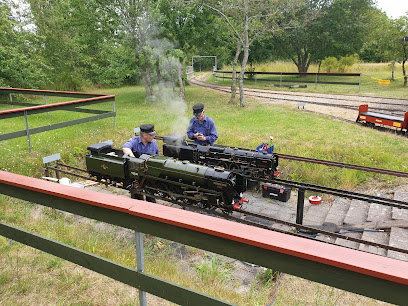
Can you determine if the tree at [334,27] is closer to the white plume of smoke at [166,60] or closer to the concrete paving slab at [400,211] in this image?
the white plume of smoke at [166,60]

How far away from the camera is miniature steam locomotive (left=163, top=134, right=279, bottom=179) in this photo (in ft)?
21.4

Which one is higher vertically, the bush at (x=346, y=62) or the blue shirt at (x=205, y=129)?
the bush at (x=346, y=62)

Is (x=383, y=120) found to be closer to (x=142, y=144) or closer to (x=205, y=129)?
(x=205, y=129)

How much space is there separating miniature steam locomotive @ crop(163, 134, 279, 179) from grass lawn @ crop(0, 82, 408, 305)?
204 centimetres

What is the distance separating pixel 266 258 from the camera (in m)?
1.21

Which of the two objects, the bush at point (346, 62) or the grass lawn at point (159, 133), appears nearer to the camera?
the grass lawn at point (159, 133)

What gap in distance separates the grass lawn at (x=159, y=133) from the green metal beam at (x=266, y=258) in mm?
926

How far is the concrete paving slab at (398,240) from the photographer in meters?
5.05

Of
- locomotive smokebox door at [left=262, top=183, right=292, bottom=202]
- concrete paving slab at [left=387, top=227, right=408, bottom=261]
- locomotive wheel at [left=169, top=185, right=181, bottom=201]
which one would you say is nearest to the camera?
concrete paving slab at [left=387, top=227, right=408, bottom=261]

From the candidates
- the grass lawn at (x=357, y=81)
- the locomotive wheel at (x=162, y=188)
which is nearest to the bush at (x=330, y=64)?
the grass lawn at (x=357, y=81)

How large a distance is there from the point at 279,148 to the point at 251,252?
860 cm

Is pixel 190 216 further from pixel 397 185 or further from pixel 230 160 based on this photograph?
pixel 397 185

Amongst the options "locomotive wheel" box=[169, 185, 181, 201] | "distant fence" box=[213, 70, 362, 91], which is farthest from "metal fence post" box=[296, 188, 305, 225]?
"distant fence" box=[213, 70, 362, 91]

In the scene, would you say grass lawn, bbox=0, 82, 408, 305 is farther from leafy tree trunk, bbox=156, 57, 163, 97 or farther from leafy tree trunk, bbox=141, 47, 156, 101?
leafy tree trunk, bbox=156, 57, 163, 97
